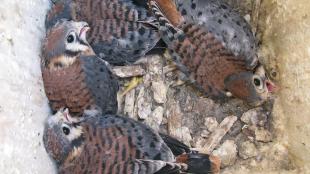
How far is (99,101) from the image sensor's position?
10.5 ft

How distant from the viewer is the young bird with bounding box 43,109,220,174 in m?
2.98

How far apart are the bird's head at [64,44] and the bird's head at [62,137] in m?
0.32

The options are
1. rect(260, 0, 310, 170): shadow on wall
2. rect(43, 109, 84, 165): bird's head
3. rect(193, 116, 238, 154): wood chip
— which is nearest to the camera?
rect(260, 0, 310, 170): shadow on wall

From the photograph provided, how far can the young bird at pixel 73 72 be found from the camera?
10.4 ft

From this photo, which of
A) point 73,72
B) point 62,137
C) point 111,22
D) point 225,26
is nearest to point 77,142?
point 62,137

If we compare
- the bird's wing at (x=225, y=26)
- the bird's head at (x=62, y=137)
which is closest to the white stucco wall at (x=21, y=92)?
the bird's head at (x=62, y=137)

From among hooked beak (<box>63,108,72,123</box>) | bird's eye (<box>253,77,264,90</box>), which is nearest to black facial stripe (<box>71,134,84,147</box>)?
hooked beak (<box>63,108,72,123</box>)

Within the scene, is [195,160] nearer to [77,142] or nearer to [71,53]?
[77,142]

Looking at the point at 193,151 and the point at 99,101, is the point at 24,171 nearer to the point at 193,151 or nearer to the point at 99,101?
the point at 99,101

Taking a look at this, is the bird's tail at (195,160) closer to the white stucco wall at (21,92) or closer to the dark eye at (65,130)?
the dark eye at (65,130)

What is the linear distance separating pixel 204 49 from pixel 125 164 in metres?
0.92

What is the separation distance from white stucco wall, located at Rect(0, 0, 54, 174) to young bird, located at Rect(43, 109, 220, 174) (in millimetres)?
101

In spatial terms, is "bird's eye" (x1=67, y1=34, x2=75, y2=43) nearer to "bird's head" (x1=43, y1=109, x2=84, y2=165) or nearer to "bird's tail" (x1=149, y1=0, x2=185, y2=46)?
"bird's head" (x1=43, y1=109, x2=84, y2=165)

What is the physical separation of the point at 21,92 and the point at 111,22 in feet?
2.49
